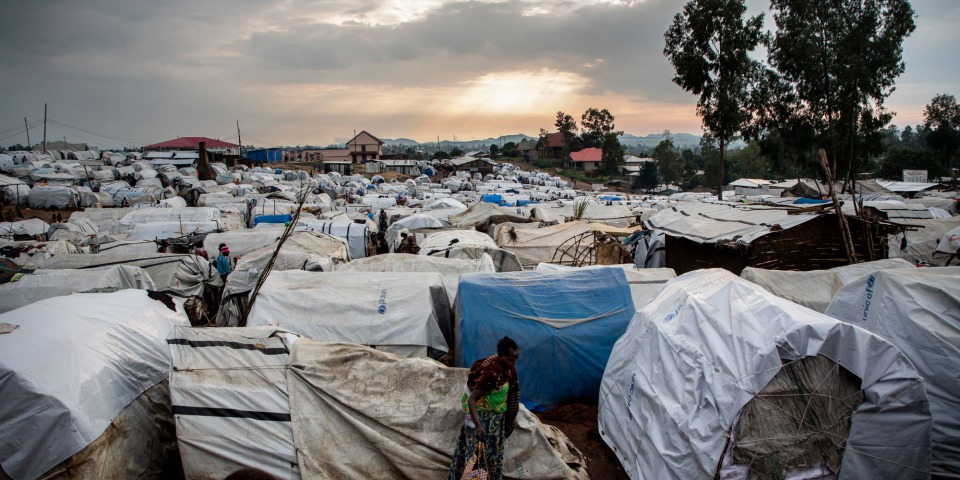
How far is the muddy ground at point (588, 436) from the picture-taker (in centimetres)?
548

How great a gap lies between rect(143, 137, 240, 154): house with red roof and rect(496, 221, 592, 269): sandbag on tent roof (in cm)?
5976

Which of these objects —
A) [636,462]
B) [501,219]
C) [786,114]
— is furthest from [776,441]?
[786,114]

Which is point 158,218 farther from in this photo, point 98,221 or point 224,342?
point 224,342

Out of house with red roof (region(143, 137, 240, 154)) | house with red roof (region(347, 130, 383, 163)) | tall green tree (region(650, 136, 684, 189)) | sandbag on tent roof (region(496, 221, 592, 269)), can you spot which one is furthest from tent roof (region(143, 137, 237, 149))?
sandbag on tent roof (region(496, 221, 592, 269))

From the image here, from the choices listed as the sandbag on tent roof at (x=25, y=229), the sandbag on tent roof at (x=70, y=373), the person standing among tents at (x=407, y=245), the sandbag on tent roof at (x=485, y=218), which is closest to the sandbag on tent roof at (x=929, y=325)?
the sandbag on tent roof at (x=70, y=373)

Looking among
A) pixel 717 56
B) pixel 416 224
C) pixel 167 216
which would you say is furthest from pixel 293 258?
pixel 717 56

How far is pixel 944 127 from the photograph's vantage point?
47344mm

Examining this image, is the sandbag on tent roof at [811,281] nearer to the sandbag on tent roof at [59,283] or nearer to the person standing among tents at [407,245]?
the person standing among tents at [407,245]

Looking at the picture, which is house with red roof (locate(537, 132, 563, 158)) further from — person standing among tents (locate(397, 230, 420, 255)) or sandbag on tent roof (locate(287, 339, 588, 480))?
sandbag on tent roof (locate(287, 339, 588, 480))

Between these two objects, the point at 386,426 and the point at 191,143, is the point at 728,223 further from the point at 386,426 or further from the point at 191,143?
the point at 191,143

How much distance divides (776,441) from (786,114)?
29.1 metres

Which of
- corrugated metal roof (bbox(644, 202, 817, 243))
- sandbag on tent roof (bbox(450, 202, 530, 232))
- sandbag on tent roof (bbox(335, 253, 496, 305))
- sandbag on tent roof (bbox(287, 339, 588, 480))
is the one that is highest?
corrugated metal roof (bbox(644, 202, 817, 243))

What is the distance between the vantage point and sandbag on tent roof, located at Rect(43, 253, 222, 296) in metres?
10.1

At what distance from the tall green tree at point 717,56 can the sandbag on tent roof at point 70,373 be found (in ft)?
85.3
